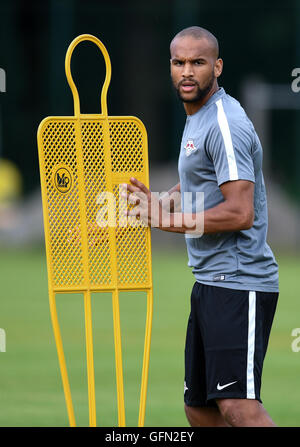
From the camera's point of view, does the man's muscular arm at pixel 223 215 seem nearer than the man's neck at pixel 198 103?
Yes

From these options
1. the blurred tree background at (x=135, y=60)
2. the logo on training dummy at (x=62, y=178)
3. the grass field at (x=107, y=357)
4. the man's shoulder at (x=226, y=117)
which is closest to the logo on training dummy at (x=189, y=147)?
the man's shoulder at (x=226, y=117)

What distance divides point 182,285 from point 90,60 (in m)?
10.7

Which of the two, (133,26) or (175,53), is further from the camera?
(133,26)

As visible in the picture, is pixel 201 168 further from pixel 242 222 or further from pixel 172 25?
pixel 172 25

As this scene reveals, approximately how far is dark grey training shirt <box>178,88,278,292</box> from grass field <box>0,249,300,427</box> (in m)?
2.20

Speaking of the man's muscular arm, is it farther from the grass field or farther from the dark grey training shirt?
the grass field

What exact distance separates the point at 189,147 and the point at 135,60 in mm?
22124

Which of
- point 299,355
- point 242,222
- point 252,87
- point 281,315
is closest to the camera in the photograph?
point 242,222

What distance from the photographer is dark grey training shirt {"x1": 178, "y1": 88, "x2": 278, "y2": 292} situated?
4.52m

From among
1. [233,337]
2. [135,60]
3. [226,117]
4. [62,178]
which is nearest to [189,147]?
[226,117]

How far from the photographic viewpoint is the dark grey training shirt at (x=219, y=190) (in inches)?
178

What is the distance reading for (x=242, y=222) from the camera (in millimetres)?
4465

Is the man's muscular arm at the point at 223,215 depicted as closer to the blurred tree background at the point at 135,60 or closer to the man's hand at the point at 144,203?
the man's hand at the point at 144,203
